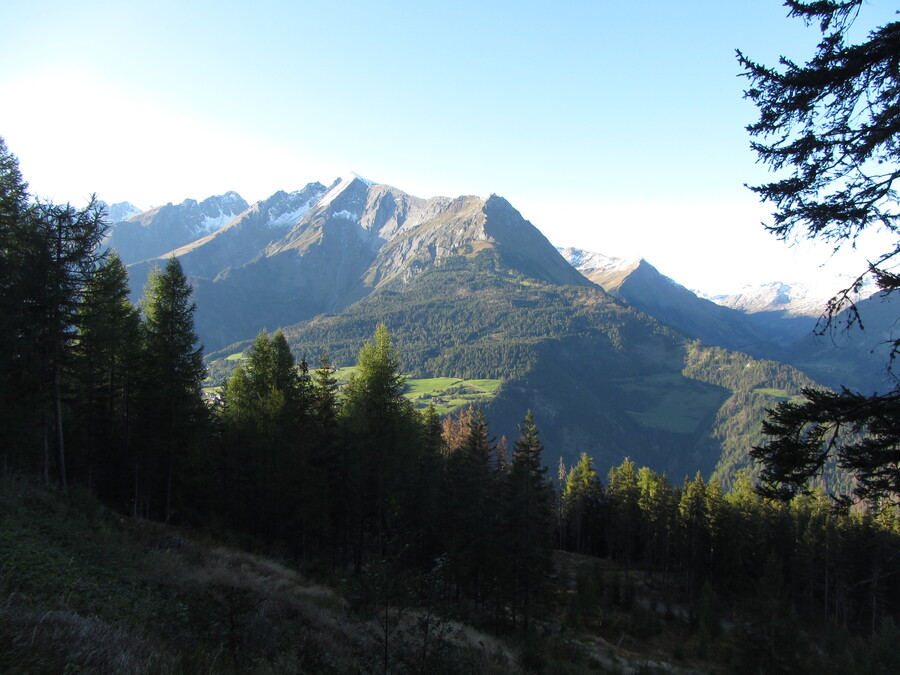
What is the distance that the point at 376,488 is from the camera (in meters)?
25.2

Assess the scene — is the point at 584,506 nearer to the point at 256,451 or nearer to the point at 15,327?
the point at 256,451

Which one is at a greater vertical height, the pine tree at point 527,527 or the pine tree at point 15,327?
the pine tree at point 15,327

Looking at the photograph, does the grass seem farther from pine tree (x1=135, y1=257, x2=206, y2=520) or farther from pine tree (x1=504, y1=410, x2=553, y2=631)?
pine tree (x1=504, y1=410, x2=553, y2=631)

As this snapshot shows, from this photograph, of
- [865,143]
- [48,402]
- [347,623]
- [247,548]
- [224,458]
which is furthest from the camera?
[224,458]

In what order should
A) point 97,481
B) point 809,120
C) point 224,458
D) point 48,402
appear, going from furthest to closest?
point 224,458, point 97,481, point 48,402, point 809,120

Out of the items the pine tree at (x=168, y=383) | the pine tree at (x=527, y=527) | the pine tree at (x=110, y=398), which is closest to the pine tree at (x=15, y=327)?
the pine tree at (x=110, y=398)

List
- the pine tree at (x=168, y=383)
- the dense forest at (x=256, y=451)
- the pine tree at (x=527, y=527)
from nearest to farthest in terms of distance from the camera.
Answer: the dense forest at (x=256, y=451), the pine tree at (x=168, y=383), the pine tree at (x=527, y=527)

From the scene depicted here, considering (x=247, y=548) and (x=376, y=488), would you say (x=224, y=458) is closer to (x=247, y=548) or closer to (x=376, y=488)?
(x=247, y=548)

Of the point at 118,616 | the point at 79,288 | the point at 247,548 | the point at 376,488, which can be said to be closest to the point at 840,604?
the point at 376,488

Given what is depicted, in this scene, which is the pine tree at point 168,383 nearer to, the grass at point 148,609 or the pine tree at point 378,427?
the grass at point 148,609

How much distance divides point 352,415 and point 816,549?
54105 millimetres

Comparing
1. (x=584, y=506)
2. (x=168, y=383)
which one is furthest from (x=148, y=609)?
(x=584, y=506)

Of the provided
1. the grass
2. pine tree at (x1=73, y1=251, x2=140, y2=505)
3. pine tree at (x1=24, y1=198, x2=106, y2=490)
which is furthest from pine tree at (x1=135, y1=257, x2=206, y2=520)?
the grass

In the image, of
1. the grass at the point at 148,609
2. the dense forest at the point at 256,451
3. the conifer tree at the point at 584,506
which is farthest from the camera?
the conifer tree at the point at 584,506
